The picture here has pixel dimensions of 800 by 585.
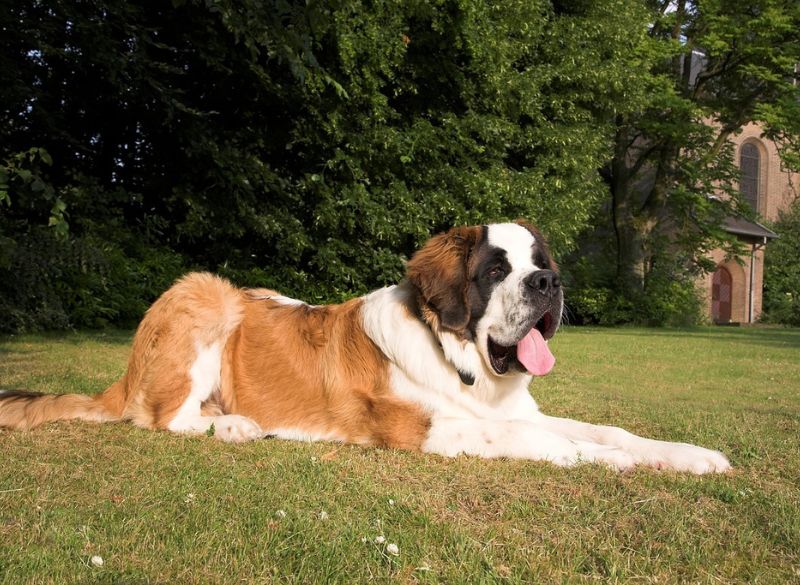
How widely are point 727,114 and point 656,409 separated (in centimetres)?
2368

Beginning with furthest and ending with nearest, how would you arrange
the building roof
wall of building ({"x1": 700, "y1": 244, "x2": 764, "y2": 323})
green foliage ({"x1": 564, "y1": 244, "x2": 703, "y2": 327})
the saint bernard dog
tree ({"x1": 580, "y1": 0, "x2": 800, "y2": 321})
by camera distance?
wall of building ({"x1": 700, "y1": 244, "x2": 764, "y2": 323}) < the building roof < green foliage ({"x1": 564, "y1": 244, "x2": 703, "y2": 327}) < tree ({"x1": 580, "y1": 0, "x2": 800, "y2": 321}) < the saint bernard dog

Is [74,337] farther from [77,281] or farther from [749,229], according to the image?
[749,229]

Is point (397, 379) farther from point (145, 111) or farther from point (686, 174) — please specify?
point (686, 174)

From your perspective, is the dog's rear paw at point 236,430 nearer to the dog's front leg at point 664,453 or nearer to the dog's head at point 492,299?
the dog's head at point 492,299

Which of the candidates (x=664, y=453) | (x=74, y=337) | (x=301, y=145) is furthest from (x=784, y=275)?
(x=664, y=453)

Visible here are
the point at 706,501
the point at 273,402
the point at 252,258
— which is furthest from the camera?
the point at 252,258

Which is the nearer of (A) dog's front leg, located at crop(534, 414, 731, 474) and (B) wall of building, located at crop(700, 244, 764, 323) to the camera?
(A) dog's front leg, located at crop(534, 414, 731, 474)

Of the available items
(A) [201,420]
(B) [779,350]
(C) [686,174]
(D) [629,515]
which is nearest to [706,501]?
(D) [629,515]

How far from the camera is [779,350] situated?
14367 mm

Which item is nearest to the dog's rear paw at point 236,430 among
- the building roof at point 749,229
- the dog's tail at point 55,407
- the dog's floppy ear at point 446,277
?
the dog's tail at point 55,407

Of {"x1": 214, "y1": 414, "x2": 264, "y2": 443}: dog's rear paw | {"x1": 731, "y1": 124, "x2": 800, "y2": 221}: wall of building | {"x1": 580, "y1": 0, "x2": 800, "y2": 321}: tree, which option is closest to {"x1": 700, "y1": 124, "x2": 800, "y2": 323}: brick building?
{"x1": 731, "y1": 124, "x2": 800, "y2": 221}: wall of building

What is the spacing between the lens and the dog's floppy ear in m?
4.16

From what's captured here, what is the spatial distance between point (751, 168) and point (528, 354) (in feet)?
164

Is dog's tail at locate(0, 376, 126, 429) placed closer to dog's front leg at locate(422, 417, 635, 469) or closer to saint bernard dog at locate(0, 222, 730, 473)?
saint bernard dog at locate(0, 222, 730, 473)
